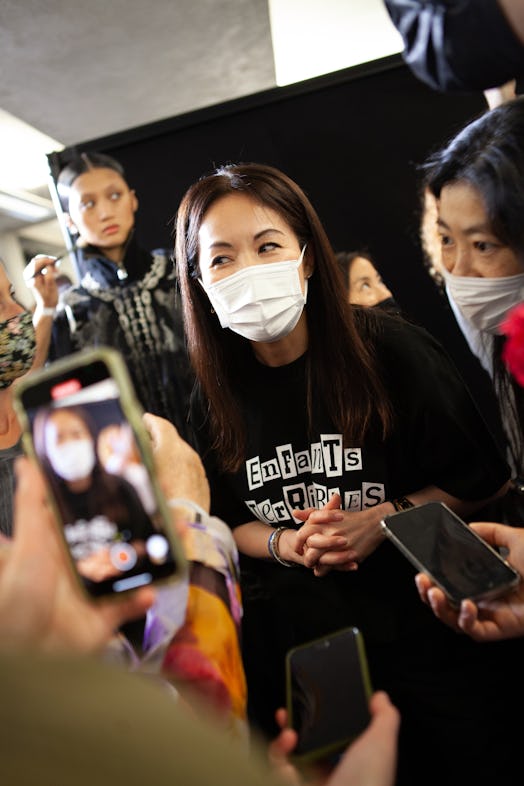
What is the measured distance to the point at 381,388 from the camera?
→ 2.71ft

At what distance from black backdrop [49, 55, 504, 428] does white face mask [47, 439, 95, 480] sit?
18.2 inches

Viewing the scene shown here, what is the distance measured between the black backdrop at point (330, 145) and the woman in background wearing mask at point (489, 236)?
0.03 metres

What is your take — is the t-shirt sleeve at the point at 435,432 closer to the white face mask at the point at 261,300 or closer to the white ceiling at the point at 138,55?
the white face mask at the point at 261,300

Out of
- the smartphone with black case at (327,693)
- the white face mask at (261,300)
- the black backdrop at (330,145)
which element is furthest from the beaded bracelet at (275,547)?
the black backdrop at (330,145)

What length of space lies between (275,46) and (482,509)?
0.69 meters

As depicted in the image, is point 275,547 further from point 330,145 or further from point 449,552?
point 330,145

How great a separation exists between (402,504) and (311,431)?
15 centimetres

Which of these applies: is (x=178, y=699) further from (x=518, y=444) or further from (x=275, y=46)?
(x=275, y=46)

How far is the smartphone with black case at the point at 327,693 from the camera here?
59 centimetres

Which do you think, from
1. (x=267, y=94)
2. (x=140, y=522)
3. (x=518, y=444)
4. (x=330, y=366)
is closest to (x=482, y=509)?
(x=518, y=444)

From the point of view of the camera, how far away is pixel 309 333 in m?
0.85

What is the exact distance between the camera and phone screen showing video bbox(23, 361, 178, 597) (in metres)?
0.51

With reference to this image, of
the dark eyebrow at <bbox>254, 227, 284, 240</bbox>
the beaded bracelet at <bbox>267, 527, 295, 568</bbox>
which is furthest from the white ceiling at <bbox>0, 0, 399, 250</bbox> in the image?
the beaded bracelet at <bbox>267, 527, 295, 568</bbox>

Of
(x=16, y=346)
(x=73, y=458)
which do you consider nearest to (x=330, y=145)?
(x=16, y=346)
